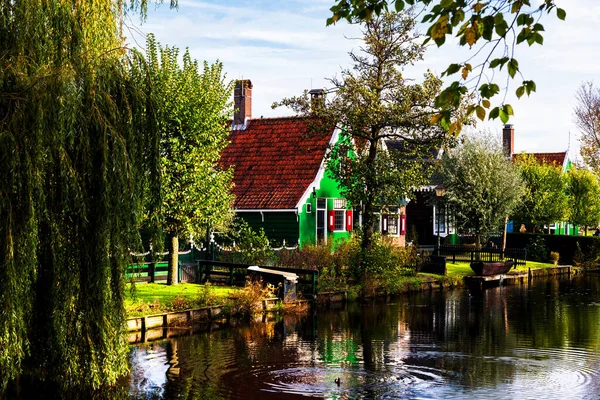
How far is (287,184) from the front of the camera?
33.6 m

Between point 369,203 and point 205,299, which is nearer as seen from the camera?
point 205,299

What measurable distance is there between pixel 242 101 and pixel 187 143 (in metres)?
14.1

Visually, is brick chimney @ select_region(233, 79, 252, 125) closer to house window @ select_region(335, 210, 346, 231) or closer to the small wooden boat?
house window @ select_region(335, 210, 346, 231)

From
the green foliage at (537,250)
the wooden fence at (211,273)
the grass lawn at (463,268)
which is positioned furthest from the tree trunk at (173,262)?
the green foliage at (537,250)

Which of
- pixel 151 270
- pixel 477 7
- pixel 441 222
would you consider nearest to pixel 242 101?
pixel 441 222

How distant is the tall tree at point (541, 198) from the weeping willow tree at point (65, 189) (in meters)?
34.9

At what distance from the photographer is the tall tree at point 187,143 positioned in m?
24.0

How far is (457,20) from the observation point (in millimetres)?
6797

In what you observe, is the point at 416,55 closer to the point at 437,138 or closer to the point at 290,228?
the point at 437,138

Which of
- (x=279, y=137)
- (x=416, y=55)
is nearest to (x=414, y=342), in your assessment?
(x=416, y=55)

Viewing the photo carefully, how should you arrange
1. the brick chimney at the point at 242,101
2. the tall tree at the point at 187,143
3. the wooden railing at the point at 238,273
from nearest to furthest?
the tall tree at the point at 187,143 → the wooden railing at the point at 238,273 → the brick chimney at the point at 242,101

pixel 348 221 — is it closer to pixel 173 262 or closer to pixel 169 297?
pixel 173 262

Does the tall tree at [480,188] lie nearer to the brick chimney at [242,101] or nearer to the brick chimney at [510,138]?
the brick chimney at [242,101]

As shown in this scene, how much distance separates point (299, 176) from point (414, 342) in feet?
50.9
